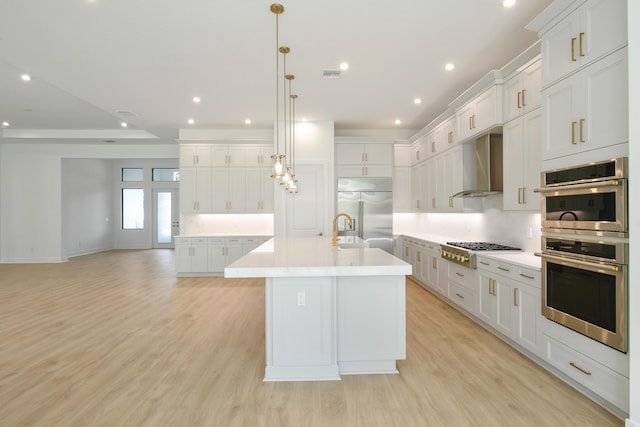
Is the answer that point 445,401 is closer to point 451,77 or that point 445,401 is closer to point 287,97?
point 451,77

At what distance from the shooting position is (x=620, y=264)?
2.00m

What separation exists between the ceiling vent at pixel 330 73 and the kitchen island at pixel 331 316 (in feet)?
8.20

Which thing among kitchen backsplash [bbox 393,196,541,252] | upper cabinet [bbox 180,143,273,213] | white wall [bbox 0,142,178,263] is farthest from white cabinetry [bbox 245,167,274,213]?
white wall [bbox 0,142,178,263]

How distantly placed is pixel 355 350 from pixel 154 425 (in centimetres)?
144

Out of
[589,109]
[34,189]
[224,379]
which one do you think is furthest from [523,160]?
[34,189]

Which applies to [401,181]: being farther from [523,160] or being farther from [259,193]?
[523,160]

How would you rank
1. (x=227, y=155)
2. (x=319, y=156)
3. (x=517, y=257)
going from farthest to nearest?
(x=227, y=155)
(x=319, y=156)
(x=517, y=257)

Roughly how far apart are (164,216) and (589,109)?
39.4ft

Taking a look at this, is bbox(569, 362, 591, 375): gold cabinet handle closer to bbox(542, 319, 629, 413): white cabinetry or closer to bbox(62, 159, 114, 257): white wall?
bbox(542, 319, 629, 413): white cabinetry

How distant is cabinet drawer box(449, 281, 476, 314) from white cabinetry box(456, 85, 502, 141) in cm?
193

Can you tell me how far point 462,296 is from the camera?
163 inches

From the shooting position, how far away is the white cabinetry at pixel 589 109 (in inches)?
80.5

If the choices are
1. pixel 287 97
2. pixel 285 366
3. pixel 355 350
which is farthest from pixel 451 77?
pixel 285 366

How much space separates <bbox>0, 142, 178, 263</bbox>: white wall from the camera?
848 cm
